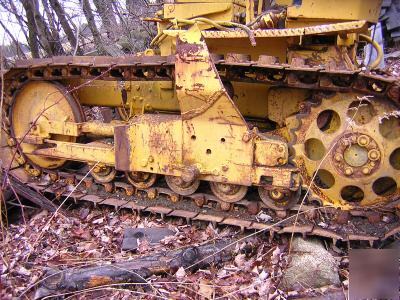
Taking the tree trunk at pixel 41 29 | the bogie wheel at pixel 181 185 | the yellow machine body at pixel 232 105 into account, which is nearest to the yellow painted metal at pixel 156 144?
the yellow machine body at pixel 232 105

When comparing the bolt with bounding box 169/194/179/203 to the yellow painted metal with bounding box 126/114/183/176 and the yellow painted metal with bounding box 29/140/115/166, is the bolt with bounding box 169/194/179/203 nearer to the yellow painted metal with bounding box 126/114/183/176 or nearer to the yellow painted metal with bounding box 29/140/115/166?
the yellow painted metal with bounding box 126/114/183/176

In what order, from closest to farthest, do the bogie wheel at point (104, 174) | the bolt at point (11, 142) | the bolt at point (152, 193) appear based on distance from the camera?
1. the bolt at point (152, 193)
2. the bogie wheel at point (104, 174)
3. the bolt at point (11, 142)

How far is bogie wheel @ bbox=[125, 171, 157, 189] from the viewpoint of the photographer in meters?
4.63

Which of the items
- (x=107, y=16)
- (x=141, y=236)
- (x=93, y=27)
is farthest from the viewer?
(x=107, y=16)

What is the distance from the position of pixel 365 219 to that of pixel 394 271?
2.34ft

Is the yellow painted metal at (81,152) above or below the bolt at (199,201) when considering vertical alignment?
above

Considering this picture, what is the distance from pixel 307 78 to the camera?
3.90 metres

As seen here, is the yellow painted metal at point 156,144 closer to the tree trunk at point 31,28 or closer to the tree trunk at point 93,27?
the tree trunk at point 31,28

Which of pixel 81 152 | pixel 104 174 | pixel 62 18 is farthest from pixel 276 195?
pixel 62 18

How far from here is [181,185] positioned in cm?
444

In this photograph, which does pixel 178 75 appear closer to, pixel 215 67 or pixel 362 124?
pixel 215 67

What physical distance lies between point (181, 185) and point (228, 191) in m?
0.50

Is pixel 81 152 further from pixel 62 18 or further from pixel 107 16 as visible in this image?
pixel 107 16

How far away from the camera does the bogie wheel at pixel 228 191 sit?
4246 mm
